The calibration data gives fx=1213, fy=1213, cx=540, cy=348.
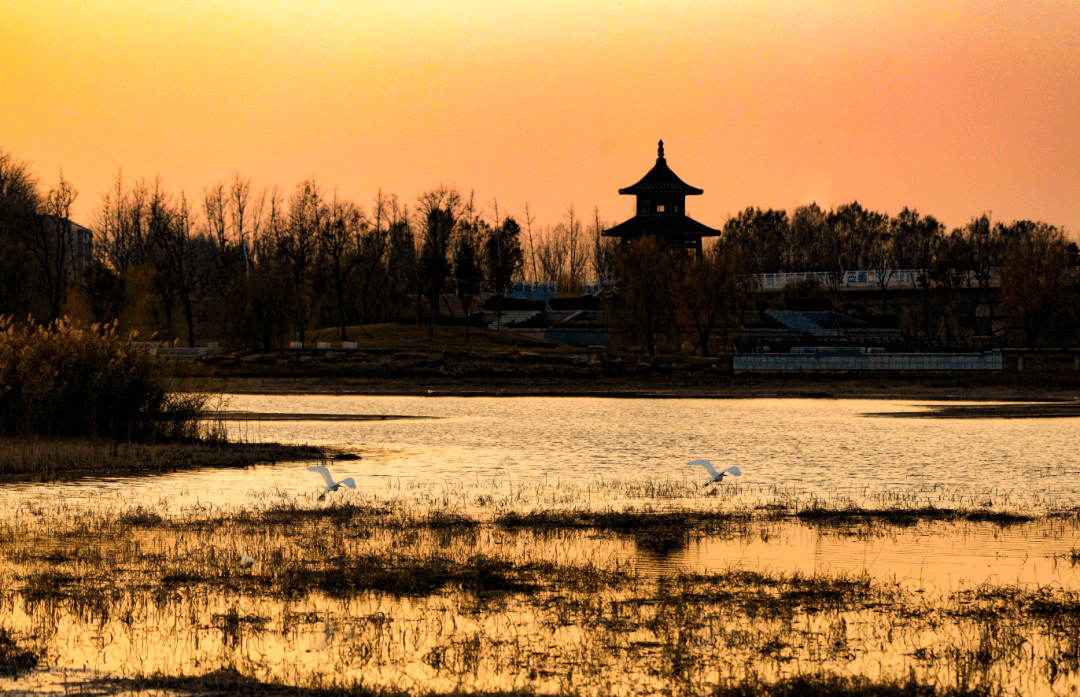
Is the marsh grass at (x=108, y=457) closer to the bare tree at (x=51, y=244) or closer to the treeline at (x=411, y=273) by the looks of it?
the treeline at (x=411, y=273)

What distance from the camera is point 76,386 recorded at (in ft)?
81.5

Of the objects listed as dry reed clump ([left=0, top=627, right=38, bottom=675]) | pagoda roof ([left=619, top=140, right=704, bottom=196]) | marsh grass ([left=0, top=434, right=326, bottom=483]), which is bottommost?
dry reed clump ([left=0, top=627, right=38, bottom=675])

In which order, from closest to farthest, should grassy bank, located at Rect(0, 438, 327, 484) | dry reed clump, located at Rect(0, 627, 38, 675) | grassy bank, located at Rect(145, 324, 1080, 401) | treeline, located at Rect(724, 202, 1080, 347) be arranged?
1. dry reed clump, located at Rect(0, 627, 38, 675)
2. grassy bank, located at Rect(0, 438, 327, 484)
3. grassy bank, located at Rect(145, 324, 1080, 401)
4. treeline, located at Rect(724, 202, 1080, 347)

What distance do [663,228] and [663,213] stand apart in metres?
6.34

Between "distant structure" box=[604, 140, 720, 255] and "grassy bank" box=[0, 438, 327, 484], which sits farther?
"distant structure" box=[604, 140, 720, 255]

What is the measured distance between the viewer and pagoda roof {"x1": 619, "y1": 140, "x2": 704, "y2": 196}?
356ft

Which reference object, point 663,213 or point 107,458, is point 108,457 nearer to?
point 107,458

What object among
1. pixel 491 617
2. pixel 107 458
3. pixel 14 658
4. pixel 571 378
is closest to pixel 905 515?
pixel 491 617

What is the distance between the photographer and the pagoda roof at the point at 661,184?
108438 millimetres

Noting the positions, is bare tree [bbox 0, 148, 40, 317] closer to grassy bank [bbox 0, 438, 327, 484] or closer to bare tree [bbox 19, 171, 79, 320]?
bare tree [bbox 19, 171, 79, 320]

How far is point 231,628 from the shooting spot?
10.5 meters

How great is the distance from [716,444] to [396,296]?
8118cm

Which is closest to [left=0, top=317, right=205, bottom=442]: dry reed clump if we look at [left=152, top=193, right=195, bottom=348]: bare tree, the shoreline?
the shoreline

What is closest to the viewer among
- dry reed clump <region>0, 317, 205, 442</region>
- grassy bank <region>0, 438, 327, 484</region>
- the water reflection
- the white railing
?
the water reflection
